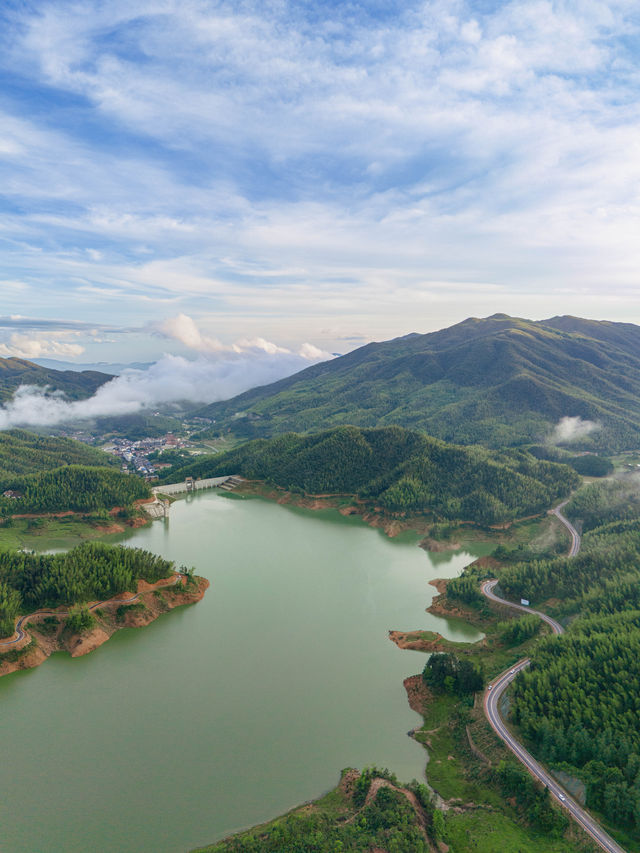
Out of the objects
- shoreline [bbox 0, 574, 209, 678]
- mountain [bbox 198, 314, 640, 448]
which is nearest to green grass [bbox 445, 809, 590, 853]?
shoreline [bbox 0, 574, 209, 678]

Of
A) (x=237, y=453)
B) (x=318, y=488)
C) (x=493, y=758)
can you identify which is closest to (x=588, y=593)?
(x=493, y=758)

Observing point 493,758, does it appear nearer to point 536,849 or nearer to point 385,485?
point 536,849

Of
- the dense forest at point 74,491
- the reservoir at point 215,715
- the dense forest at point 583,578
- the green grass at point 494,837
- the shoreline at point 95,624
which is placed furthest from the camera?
the dense forest at point 74,491

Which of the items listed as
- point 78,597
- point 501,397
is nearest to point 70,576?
point 78,597

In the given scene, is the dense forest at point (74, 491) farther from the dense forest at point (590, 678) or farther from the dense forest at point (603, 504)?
the dense forest at point (603, 504)

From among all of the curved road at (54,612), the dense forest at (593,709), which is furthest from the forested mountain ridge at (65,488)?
the dense forest at (593,709)

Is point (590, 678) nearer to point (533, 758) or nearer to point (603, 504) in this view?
point (533, 758)

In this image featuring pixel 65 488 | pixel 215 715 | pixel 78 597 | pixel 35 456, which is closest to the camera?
pixel 215 715
